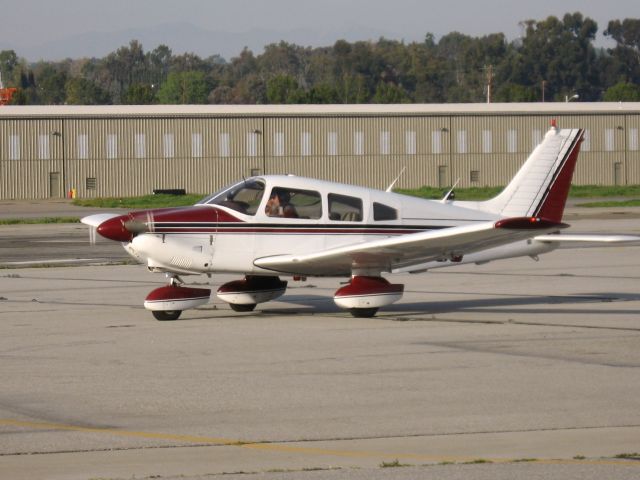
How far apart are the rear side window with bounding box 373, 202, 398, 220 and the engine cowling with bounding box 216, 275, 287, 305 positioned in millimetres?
1830

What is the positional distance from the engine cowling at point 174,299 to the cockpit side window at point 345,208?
2.04m

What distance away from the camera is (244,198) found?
1541cm

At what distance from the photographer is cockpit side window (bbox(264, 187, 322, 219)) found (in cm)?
1537

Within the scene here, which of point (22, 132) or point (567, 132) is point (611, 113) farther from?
point (567, 132)

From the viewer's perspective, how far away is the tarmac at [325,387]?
25.4ft

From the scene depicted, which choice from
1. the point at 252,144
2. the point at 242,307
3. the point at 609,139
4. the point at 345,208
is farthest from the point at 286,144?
the point at 345,208

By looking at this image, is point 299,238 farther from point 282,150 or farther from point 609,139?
point 609,139

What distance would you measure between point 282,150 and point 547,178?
49.8 meters

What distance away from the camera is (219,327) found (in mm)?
14680

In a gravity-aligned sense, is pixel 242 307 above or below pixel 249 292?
below

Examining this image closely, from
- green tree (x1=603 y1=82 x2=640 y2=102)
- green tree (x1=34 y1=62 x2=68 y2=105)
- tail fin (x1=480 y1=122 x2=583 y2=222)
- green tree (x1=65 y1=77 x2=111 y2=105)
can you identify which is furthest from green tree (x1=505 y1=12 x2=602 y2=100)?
tail fin (x1=480 y1=122 x2=583 y2=222)

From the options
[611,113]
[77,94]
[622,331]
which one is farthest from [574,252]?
[77,94]

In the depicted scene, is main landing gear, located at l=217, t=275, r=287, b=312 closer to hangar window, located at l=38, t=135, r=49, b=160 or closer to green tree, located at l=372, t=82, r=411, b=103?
hangar window, located at l=38, t=135, r=49, b=160

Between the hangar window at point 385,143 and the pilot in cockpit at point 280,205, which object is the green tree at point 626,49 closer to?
the hangar window at point 385,143
